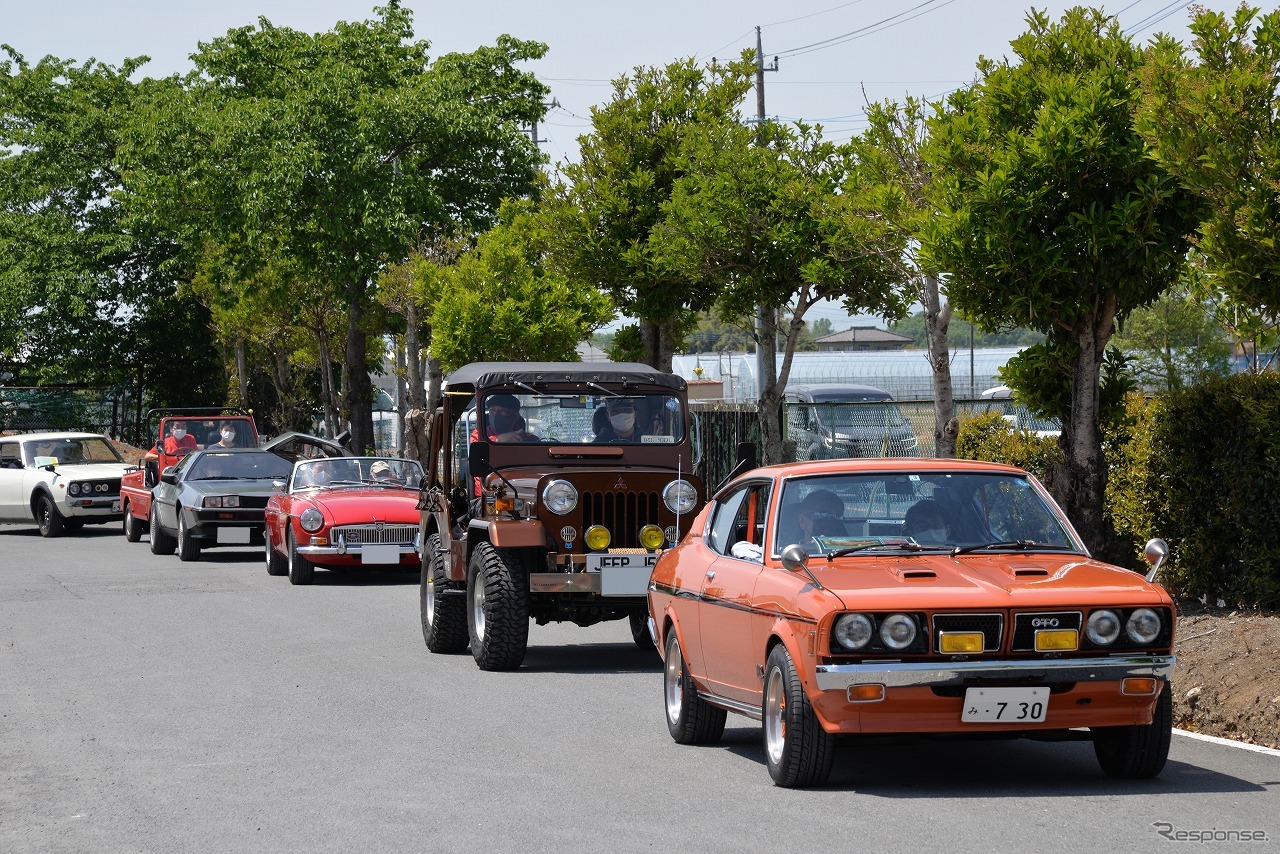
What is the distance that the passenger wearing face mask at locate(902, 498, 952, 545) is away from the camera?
8164 millimetres

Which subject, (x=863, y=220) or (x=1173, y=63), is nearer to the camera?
(x=1173, y=63)

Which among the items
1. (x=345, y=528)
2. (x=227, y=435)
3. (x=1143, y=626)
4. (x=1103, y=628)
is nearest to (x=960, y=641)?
(x=1103, y=628)

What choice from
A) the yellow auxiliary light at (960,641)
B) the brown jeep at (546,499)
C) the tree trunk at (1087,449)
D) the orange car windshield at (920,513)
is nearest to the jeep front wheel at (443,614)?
the brown jeep at (546,499)

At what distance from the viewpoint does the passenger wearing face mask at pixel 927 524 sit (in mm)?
8164

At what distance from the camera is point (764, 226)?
22.4 metres

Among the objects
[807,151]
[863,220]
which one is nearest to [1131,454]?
[863,220]

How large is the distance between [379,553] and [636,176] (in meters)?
8.05

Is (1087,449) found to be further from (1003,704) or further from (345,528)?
(345,528)

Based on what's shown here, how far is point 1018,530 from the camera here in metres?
8.33

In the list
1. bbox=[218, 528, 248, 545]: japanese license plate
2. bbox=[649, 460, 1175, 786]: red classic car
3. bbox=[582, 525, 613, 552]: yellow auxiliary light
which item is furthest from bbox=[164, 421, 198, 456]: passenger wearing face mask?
bbox=[649, 460, 1175, 786]: red classic car

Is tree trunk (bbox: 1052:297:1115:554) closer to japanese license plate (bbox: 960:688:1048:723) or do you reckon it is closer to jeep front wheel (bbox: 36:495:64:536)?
japanese license plate (bbox: 960:688:1048:723)

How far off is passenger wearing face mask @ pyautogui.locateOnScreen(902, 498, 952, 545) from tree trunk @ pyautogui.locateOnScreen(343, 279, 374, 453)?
32383 millimetres

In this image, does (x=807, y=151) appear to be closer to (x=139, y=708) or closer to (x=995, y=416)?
(x=995, y=416)

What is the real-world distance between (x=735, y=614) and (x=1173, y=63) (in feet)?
18.4
